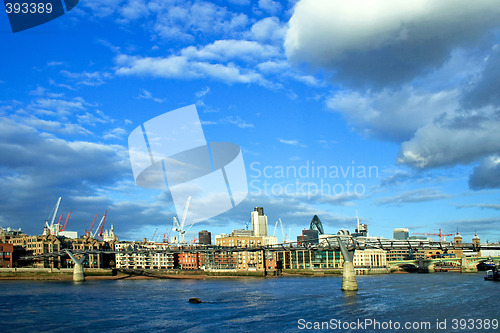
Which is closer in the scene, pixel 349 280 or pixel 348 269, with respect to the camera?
pixel 348 269

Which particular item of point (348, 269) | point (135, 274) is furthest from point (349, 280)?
point (135, 274)

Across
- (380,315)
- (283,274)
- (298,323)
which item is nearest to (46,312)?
(298,323)

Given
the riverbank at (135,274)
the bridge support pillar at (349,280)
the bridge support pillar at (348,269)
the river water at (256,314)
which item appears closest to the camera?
the river water at (256,314)

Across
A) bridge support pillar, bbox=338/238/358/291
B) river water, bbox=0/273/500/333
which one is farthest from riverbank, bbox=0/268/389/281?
bridge support pillar, bbox=338/238/358/291

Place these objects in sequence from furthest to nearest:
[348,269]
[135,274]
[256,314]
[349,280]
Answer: [135,274], [349,280], [348,269], [256,314]

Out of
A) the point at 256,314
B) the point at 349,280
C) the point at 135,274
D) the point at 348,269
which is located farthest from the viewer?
the point at 135,274

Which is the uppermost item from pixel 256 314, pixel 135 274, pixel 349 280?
pixel 256 314

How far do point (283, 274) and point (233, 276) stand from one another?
19.7m

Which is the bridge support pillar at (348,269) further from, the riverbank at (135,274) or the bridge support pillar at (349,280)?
the riverbank at (135,274)

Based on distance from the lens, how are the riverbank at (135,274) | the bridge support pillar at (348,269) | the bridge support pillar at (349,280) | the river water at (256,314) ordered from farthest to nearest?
the riverbank at (135,274), the bridge support pillar at (349,280), the bridge support pillar at (348,269), the river water at (256,314)

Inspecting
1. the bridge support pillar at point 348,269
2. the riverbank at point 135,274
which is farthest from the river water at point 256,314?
the riverbank at point 135,274

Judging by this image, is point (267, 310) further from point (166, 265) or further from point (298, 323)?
point (166, 265)

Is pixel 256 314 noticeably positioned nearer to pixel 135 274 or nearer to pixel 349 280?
pixel 349 280

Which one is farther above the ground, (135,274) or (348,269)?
(348,269)
